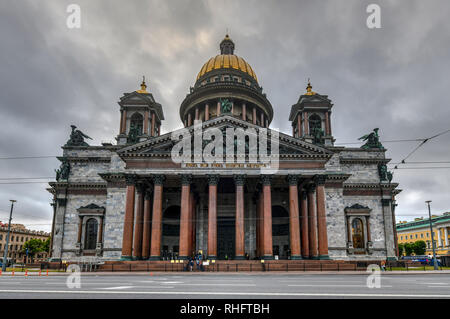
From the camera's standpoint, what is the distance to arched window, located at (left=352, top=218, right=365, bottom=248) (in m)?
41.6

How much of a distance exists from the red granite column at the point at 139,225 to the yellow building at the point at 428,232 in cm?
7797

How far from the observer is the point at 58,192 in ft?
140

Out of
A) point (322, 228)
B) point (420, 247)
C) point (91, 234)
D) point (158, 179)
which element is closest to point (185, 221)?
point (158, 179)

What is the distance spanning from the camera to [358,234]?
137 ft

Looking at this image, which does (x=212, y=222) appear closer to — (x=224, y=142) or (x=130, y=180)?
(x=224, y=142)

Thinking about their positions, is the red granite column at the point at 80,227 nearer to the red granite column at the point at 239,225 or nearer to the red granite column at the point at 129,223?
the red granite column at the point at 129,223

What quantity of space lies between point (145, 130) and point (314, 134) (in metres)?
23.5

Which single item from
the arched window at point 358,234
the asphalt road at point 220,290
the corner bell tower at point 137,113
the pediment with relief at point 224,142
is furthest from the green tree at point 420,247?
the asphalt road at point 220,290

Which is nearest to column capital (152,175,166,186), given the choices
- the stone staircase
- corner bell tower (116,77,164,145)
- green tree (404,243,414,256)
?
the stone staircase

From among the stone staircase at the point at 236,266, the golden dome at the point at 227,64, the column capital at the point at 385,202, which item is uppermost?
the golden dome at the point at 227,64

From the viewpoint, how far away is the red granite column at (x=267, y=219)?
102 ft

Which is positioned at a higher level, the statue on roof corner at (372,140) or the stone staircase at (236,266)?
the statue on roof corner at (372,140)

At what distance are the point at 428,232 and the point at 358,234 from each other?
75.8m
